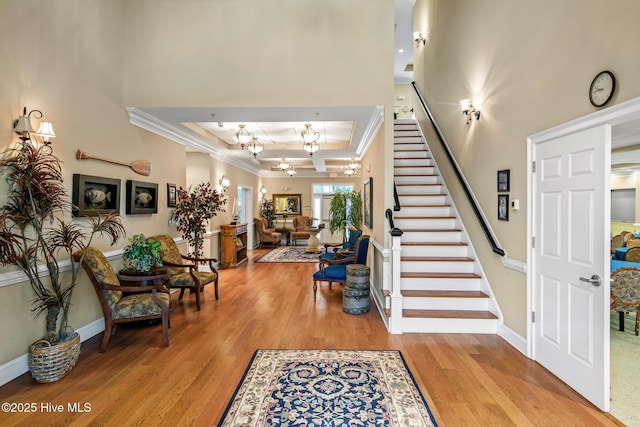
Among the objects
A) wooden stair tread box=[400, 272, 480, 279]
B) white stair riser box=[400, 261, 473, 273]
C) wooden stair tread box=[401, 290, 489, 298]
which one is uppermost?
white stair riser box=[400, 261, 473, 273]

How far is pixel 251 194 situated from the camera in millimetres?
10156

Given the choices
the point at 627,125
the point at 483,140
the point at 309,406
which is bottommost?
the point at 309,406

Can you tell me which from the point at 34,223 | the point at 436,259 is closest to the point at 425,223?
the point at 436,259

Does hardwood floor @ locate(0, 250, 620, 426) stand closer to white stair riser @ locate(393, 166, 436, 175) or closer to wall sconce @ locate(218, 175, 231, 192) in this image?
white stair riser @ locate(393, 166, 436, 175)

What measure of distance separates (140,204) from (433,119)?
527 centimetres

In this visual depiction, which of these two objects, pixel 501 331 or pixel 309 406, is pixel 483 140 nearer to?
pixel 501 331

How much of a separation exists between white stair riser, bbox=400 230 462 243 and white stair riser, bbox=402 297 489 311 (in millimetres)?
1042

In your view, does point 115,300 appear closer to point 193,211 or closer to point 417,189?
point 193,211

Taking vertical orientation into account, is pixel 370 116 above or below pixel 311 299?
above

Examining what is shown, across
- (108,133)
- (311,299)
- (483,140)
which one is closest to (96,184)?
(108,133)

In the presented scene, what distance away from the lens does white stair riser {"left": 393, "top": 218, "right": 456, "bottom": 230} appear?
473 centimetres

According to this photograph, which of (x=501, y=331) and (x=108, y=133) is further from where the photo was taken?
(x=108, y=133)

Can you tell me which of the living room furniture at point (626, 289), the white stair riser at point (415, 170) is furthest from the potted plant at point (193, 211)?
the living room furniture at point (626, 289)

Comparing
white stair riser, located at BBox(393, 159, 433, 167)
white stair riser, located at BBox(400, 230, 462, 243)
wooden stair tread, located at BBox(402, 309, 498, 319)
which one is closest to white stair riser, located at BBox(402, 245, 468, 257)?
white stair riser, located at BBox(400, 230, 462, 243)
